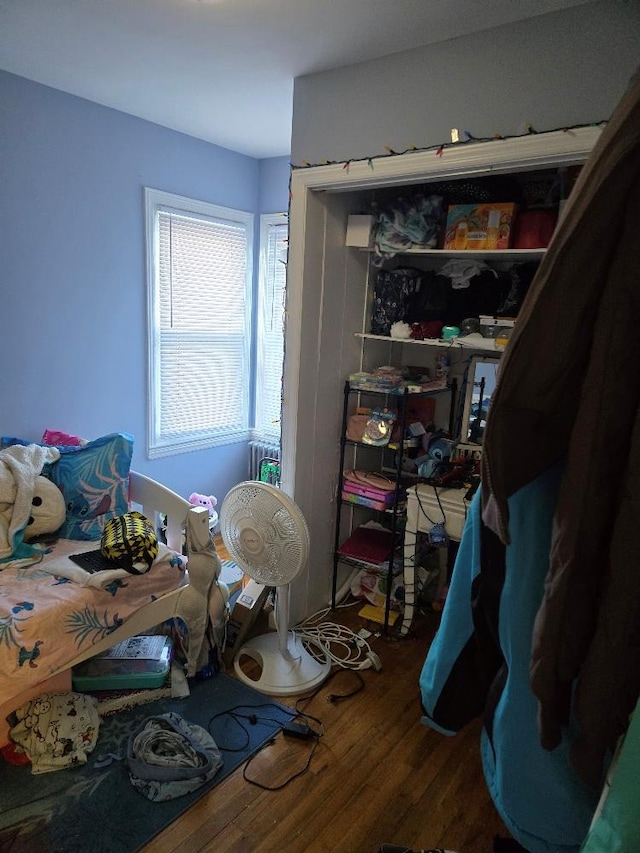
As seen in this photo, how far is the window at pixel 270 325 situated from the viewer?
3.66 meters

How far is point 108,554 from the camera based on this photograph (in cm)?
206

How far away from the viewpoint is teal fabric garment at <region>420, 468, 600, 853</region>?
77 cm

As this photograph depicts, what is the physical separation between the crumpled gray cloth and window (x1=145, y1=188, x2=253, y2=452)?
1775 mm

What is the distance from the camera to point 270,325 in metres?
3.80

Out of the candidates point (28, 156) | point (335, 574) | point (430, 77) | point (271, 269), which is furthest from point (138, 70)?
point (335, 574)


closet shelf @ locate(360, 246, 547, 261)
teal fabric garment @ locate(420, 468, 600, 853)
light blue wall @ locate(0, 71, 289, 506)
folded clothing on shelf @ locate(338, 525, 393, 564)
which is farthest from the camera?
folded clothing on shelf @ locate(338, 525, 393, 564)

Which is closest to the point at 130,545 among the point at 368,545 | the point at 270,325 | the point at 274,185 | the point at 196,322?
the point at 368,545

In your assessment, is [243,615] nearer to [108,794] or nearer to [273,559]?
[273,559]

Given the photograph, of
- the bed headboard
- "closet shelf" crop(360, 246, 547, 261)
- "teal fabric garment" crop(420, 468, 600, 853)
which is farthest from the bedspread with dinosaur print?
"closet shelf" crop(360, 246, 547, 261)

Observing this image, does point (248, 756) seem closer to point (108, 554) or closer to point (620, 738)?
point (108, 554)

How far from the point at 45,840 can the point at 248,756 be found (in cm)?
64

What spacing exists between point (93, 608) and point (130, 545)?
26cm

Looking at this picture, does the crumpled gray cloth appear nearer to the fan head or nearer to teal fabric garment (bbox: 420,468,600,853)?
the fan head

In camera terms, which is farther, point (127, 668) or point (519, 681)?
point (127, 668)
